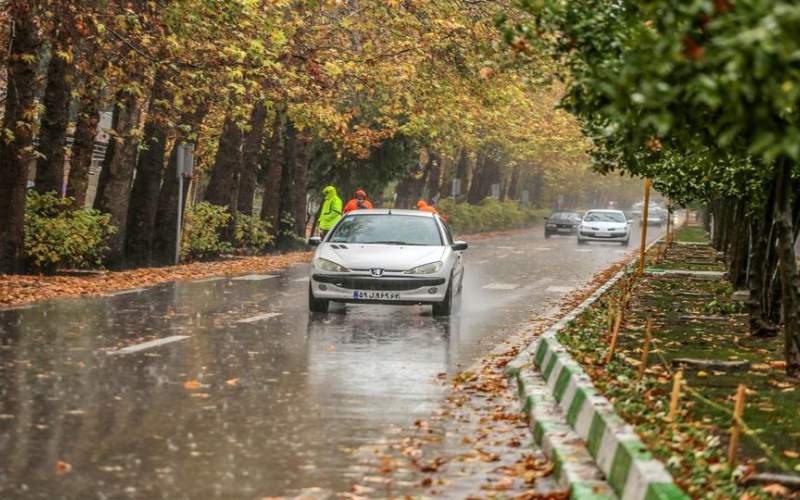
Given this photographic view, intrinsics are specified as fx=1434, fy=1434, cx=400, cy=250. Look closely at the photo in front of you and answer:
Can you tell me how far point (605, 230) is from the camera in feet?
191

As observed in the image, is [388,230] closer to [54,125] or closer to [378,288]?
[378,288]

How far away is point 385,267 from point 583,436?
961 cm

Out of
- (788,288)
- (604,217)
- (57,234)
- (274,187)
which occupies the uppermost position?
(274,187)

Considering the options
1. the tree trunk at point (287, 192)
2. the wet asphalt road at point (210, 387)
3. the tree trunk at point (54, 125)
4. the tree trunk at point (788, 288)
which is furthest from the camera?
the tree trunk at point (287, 192)

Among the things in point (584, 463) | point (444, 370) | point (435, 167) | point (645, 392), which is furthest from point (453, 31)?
point (435, 167)

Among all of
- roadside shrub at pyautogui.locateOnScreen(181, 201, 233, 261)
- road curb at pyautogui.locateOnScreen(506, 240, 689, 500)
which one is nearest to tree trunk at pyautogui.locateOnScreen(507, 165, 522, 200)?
roadside shrub at pyautogui.locateOnScreen(181, 201, 233, 261)

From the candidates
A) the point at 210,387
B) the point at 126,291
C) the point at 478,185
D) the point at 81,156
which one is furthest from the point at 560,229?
the point at 210,387

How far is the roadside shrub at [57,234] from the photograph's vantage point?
2495 centimetres

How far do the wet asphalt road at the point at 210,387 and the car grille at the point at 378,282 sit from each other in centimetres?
43

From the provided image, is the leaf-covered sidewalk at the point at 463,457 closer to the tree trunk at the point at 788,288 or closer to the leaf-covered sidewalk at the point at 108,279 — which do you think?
the tree trunk at the point at 788,288

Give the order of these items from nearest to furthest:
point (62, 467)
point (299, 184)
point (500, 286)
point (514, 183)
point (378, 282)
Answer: point (62, 467) < point (378, 282) < point (500, 286) < point (299, 184) < point (514, 183)

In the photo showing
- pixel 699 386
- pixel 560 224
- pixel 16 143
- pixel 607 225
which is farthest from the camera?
pixel 560 224

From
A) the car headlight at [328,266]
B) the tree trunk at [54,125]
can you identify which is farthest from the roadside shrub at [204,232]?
the car headlight at [328,266]

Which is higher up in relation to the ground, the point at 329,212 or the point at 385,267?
the point at 329,212
